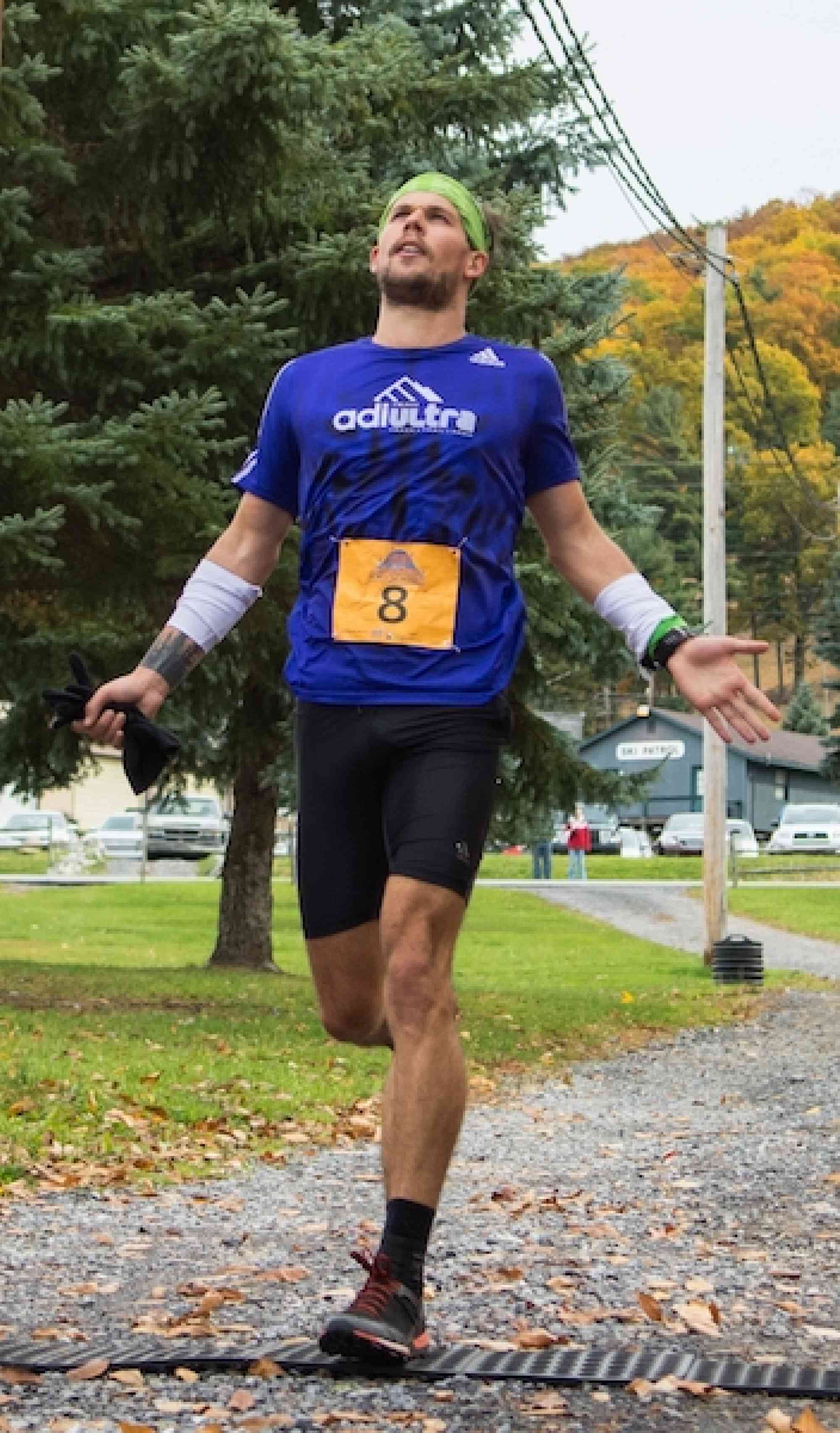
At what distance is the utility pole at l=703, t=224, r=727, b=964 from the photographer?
23.7 meters

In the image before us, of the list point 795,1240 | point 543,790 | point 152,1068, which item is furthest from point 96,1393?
point 543,790

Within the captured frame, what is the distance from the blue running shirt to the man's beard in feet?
0.33

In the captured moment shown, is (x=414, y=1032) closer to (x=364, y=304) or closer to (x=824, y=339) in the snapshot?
(x=364, y=304)

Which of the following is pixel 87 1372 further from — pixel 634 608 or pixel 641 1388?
pixel 634 608

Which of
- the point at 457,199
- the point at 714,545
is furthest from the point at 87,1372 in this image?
the point at 714,545

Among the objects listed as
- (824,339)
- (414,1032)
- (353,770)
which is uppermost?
(824,339)

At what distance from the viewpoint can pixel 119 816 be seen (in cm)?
5950

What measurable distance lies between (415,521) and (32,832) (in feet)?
180

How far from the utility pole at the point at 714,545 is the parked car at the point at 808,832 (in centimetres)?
3804

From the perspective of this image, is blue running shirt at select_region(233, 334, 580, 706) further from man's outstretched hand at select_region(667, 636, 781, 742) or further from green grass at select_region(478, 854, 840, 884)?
green grass at select_region(478, 854, 840, 884)

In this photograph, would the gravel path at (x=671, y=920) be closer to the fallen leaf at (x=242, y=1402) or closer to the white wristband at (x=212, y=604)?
the white wristband at (x=212, y=604)

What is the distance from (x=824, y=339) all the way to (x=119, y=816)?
167 ft

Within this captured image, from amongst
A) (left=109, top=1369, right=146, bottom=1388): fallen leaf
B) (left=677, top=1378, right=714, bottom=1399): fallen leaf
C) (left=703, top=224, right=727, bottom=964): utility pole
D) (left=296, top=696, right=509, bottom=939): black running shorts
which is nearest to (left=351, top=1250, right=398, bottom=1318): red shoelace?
(left=109, top=1369, right=146, bottom=1388): fallen leaf

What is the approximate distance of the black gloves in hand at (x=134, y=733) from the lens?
16.8 ft
